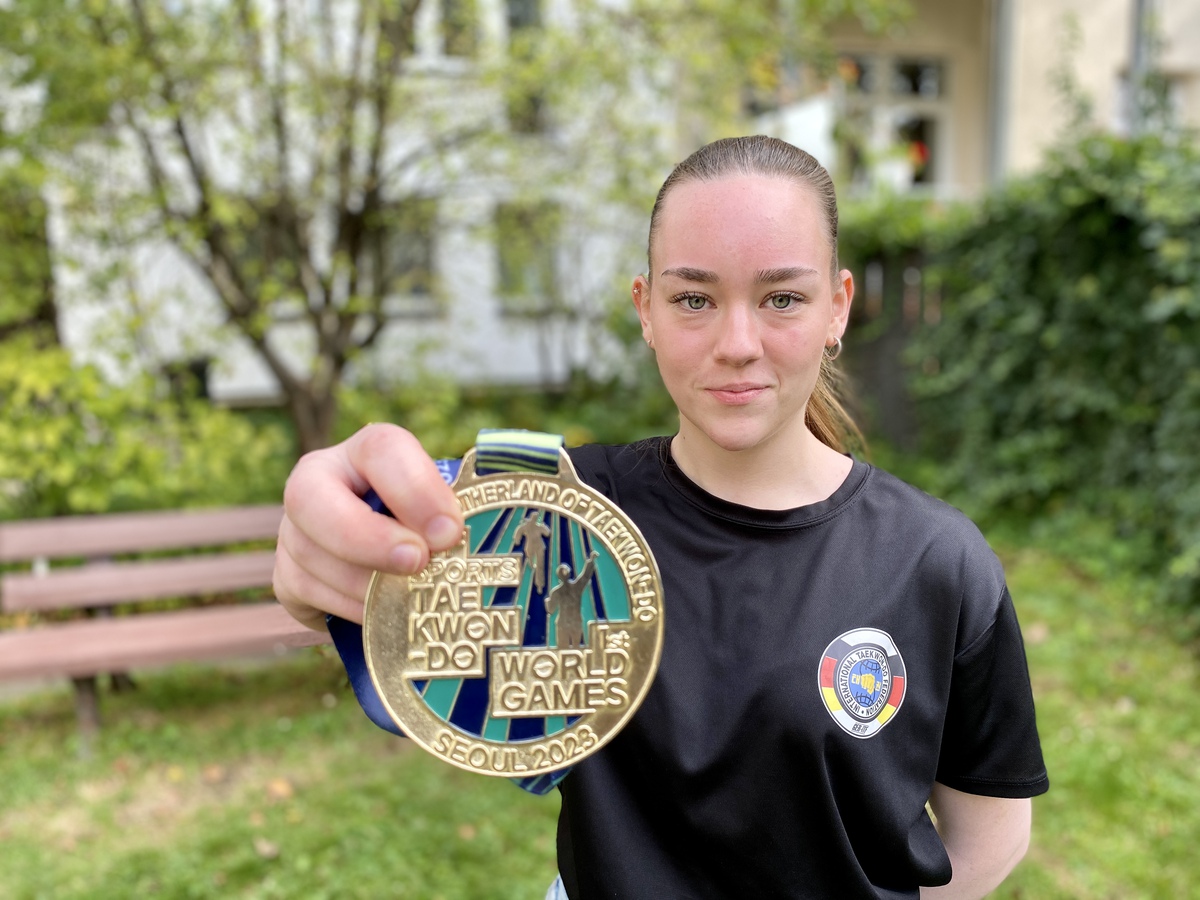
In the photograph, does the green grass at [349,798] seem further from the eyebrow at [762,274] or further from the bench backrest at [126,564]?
the eyebrow at [762,274]

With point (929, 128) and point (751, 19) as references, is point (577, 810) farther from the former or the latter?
point (929, 128)

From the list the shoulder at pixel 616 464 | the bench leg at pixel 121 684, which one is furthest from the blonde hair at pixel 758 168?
the bench leg at pixel 121 684

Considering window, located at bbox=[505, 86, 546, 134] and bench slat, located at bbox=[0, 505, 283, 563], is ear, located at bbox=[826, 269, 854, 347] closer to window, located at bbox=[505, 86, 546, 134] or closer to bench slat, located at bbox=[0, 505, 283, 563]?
bench slat, located at bbox=[0, 505, 283, 563]

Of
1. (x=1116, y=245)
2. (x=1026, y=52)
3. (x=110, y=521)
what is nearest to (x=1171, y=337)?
(x=1116, y=245)

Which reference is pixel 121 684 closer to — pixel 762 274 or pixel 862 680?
pixel 862 680

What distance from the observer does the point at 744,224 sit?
1.16m

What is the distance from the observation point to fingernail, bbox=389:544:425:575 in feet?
3.23

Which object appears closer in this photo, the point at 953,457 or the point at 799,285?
the point at 799,285

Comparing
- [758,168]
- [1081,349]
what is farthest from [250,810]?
[1081,349]

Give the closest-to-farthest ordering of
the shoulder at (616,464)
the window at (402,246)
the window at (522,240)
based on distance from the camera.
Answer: the shoulder at (616,464)
the window at (402,246)
the window at (522,240)

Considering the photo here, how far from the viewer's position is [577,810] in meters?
1.32

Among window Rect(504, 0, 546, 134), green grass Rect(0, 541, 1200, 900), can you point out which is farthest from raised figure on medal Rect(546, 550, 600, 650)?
window Rect(504, 0, 546, 134)

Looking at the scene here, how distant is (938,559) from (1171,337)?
184 inches

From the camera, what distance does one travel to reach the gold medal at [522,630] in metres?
1.11
